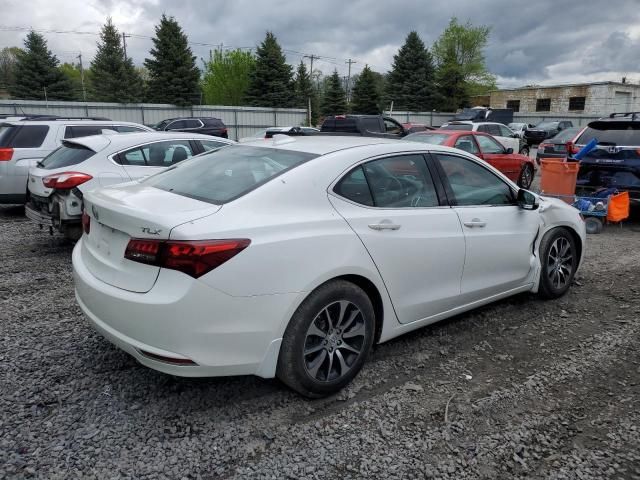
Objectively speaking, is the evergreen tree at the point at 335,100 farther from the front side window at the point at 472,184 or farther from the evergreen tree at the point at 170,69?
the front side window at the point at 472,184

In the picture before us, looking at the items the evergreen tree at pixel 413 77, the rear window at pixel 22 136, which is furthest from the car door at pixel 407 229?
the evergreen tree at pixel 413 77

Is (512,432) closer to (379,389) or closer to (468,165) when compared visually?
(379,389)

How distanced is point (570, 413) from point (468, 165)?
2041mm

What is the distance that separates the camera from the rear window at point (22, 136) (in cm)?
837

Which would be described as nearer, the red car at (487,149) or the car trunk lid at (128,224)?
the car trunk lid at (128,224)

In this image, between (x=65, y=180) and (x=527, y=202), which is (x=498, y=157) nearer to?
(x=527, y=202)

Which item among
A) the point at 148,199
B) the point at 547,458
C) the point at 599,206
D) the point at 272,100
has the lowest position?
the point at 547,458

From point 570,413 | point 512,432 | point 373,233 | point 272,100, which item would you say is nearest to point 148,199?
point 373,233

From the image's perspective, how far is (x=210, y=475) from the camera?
2.45m

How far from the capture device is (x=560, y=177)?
8.43 meters

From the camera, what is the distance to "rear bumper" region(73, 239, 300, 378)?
252 cm

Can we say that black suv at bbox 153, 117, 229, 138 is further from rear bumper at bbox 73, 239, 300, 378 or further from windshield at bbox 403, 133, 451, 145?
rear bumper at bbox 73, 239, 300, 378

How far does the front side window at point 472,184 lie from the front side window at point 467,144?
21.6 ft

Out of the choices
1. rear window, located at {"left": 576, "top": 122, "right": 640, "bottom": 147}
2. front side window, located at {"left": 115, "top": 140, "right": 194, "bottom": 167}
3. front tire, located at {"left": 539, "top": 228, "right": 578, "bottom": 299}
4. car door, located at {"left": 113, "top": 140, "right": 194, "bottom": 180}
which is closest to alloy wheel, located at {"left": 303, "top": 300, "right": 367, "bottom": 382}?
front tire, located at {"left": 539, "top": 228, "right": 578, "bottom": 299}
